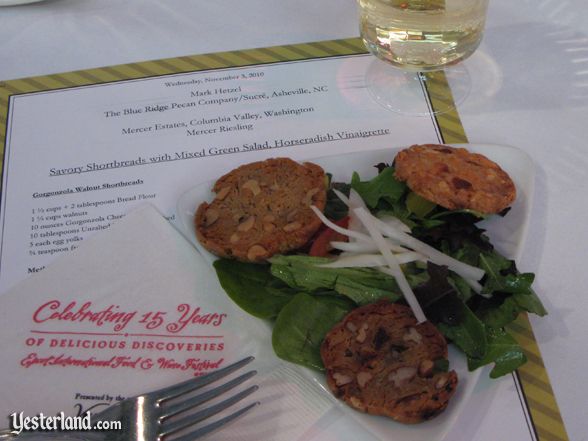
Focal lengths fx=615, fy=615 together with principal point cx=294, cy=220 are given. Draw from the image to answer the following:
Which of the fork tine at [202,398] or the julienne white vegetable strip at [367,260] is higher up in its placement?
the julienne white vegetable strip at [367,260]

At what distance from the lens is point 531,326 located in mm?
915

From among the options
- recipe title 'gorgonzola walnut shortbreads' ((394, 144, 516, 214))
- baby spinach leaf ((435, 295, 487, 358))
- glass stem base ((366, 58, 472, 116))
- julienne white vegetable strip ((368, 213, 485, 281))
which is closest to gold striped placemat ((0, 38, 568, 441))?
glass stem base ((366, 58, 472, 116))

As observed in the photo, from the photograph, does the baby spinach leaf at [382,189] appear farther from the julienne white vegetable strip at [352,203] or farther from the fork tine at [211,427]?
the fork tine at [211,427]

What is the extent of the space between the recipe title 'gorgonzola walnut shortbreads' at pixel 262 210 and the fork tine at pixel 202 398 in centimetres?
18

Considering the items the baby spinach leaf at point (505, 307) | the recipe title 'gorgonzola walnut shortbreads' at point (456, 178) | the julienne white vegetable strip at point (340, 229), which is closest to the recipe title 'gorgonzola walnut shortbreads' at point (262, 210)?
the julienne white vegetable strip at point (340, 229)

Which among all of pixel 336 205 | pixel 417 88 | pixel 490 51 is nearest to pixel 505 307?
pixel 336 205

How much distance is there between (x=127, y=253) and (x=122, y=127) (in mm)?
321

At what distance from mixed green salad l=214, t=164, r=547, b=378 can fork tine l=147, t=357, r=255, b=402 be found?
3.1 inches

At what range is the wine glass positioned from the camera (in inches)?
43.3

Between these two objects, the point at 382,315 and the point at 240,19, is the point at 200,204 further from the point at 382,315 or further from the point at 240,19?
the point at 240,19

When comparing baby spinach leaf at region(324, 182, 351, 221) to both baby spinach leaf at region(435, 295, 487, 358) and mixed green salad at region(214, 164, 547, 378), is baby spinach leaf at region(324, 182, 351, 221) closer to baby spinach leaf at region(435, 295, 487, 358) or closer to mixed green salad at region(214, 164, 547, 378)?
mixed green salad at region(214, 164, 547, 378)

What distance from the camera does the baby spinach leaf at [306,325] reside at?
0.83 metres

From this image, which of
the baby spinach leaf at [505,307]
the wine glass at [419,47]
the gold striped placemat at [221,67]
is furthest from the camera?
the gold striped placemat at [221,67]

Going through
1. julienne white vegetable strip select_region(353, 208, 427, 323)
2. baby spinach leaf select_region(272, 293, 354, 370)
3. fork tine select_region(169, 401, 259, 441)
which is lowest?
fork tine select_region(169, 401, 259, 441)
